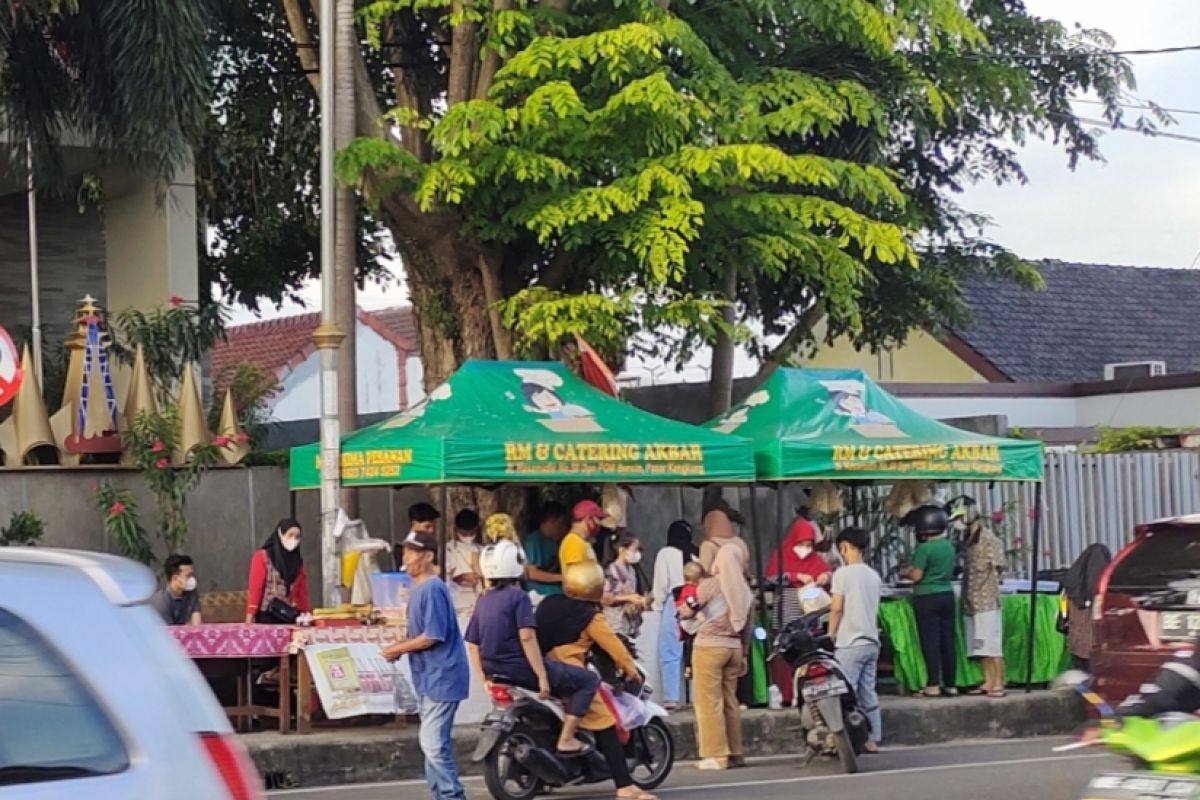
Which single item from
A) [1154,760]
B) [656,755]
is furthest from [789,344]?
[1154,760]

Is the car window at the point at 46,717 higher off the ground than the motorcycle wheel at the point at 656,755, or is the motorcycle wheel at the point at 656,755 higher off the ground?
the car window at the point at 46,717

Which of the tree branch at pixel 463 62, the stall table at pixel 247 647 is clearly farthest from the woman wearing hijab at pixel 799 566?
the tree branch at pixel 463 62

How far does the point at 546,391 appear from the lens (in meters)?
15.8

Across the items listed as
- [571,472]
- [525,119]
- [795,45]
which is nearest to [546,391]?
[571,472]

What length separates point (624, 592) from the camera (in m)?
15.0

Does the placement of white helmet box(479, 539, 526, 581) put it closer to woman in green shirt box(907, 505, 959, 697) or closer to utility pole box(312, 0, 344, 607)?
utility pole box(312, 0, 344, 607)

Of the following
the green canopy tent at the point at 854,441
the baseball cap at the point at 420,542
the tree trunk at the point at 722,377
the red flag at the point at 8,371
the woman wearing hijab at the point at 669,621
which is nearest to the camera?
the baseball cap at the point at 420,542

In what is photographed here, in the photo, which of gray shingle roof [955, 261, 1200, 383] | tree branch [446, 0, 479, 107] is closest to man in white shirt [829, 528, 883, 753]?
tree branch [446, 0, 479, 107]

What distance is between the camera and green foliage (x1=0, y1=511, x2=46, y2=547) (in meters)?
15.8

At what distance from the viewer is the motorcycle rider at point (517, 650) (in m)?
10.9

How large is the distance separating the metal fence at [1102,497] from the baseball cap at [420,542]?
267 inches

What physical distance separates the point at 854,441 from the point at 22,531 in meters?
7.06

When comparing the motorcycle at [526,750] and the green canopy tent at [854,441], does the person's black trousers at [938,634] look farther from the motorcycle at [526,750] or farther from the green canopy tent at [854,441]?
the motorcycle at [526,750]

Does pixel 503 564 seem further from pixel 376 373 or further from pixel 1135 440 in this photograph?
pixel 376 373
